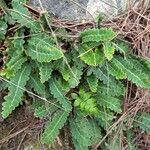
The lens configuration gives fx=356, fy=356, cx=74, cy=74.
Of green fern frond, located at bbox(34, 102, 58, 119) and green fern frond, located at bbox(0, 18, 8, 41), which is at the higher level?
green fern frond, located at bbox(0, 18, 8, 41)

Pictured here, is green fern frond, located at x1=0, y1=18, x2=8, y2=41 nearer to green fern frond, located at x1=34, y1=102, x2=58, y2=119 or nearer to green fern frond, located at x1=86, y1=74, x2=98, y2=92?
green fern frond, located at x1=34, y1=102, x2=58, y2=119

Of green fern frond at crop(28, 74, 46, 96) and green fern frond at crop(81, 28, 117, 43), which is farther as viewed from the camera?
green fern frond at crop(28, 74, 46, 96)

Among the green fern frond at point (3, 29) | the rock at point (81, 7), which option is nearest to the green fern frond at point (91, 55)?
the rock at point (81, 7)

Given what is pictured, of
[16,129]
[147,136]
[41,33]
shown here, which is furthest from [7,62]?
[147,136]

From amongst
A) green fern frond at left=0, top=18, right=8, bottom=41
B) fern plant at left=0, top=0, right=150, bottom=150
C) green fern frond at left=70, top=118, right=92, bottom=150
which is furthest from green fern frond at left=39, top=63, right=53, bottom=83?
green fern frond at left=70, top=118, right=92, bottom=150

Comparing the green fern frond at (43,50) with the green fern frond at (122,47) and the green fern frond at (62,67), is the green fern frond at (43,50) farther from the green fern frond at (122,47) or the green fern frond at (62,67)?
the green fern frond at (122,47)

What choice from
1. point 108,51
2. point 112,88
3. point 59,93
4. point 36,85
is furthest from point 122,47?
point 36,85
